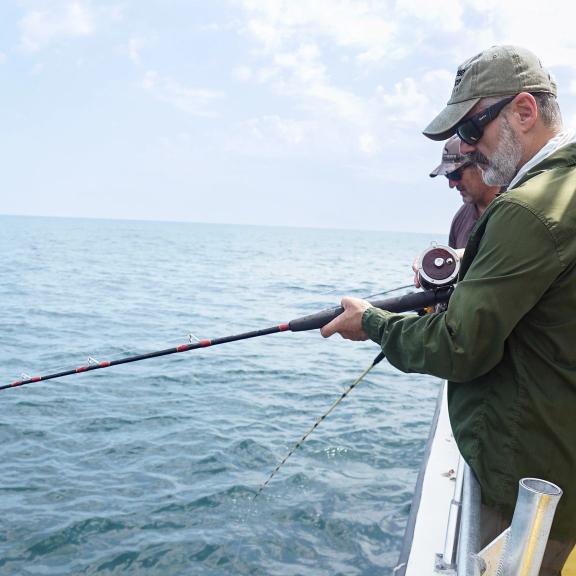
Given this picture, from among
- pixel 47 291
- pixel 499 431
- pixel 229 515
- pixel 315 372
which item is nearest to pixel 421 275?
pixel 499 431

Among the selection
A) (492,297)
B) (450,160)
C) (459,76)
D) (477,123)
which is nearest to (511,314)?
(492,297)

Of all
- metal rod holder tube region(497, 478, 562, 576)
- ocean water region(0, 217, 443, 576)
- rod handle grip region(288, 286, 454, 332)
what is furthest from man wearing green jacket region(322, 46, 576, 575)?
ocean water region(0, 217, 443, 576)

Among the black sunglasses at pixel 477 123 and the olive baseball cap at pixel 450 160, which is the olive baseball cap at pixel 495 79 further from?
the olive baseball cap at pixel 450 160

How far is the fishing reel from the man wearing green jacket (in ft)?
1.78

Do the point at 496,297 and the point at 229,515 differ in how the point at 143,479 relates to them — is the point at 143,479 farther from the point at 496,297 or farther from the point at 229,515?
the point at 496,297

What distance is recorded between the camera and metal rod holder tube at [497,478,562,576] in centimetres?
124

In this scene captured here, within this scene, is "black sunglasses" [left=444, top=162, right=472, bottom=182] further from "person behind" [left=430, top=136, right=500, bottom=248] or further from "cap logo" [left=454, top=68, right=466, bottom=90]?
"cap logo" [left=454, top=68, right=466, bottom=90]

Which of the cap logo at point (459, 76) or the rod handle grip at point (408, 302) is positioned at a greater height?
the cap logo at point (459, 76)

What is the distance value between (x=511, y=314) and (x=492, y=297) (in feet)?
0.23

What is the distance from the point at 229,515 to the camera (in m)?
5.37

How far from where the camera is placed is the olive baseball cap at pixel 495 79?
1.96m

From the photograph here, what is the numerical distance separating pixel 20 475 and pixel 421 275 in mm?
4816

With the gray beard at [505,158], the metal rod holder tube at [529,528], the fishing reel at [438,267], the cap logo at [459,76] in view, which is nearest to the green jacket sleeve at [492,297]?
the gray beard at [505,158]

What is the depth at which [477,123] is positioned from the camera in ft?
6.57
